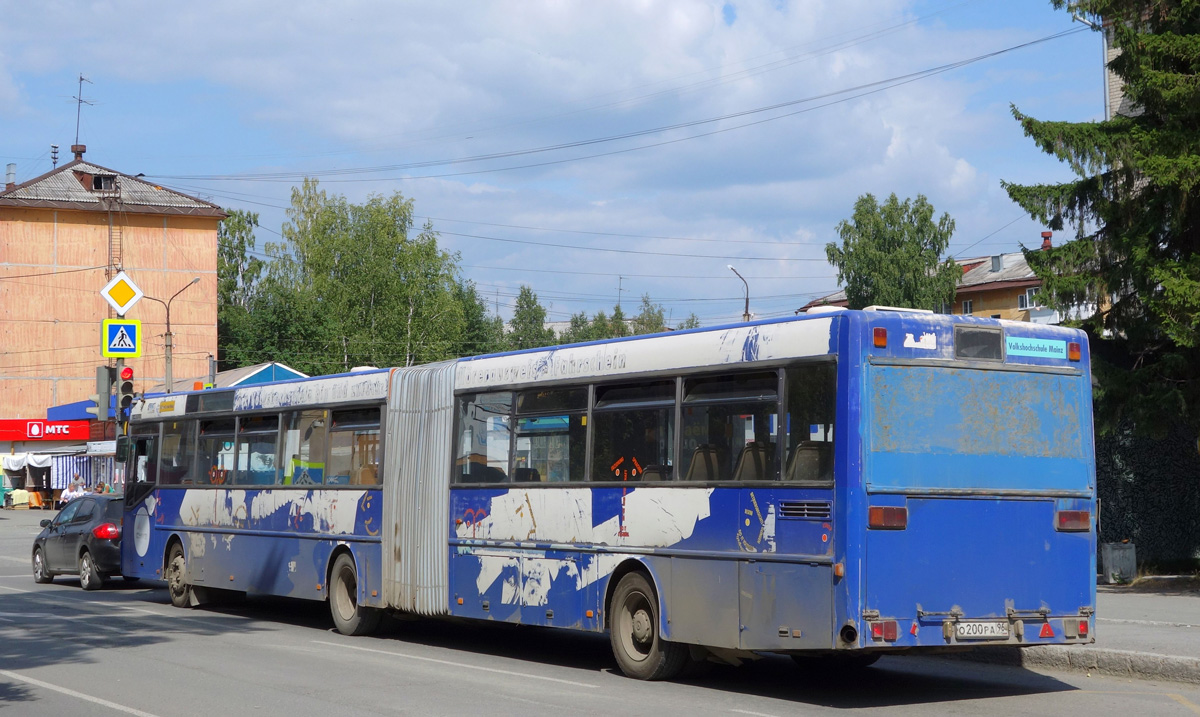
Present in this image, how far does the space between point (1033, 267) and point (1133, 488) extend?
4.66m

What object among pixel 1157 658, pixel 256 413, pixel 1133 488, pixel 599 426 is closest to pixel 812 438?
pixel 599 426

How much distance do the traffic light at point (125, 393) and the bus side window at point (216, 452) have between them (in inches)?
133

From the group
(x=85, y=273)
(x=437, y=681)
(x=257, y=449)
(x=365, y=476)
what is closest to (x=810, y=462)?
(x=437, y=681)

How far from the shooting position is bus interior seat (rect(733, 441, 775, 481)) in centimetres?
1014

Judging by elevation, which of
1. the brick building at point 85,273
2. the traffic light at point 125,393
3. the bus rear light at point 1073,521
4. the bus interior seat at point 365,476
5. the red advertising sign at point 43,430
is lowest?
the bus rear light at point 1073,521

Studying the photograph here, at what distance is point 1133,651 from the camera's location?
37.2ft

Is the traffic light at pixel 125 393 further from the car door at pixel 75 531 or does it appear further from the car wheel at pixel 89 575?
the car wheel at pixel 89 575

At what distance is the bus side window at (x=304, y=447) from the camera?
53.4ft

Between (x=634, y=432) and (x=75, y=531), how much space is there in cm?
1516

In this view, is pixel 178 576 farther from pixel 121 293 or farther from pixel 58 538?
pixel 121 293

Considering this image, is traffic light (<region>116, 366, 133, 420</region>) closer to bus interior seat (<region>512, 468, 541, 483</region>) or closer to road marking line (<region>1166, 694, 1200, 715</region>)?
bus interior seat (<region>512, 468, 541, 483</region>)

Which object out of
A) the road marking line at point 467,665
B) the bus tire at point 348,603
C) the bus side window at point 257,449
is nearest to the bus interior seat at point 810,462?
the road marking line at point 467,665

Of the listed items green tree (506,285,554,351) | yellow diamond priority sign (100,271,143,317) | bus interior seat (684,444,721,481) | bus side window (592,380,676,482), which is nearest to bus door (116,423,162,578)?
bus side window (592,380,676,482)

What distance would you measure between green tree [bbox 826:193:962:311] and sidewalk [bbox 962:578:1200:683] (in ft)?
178
